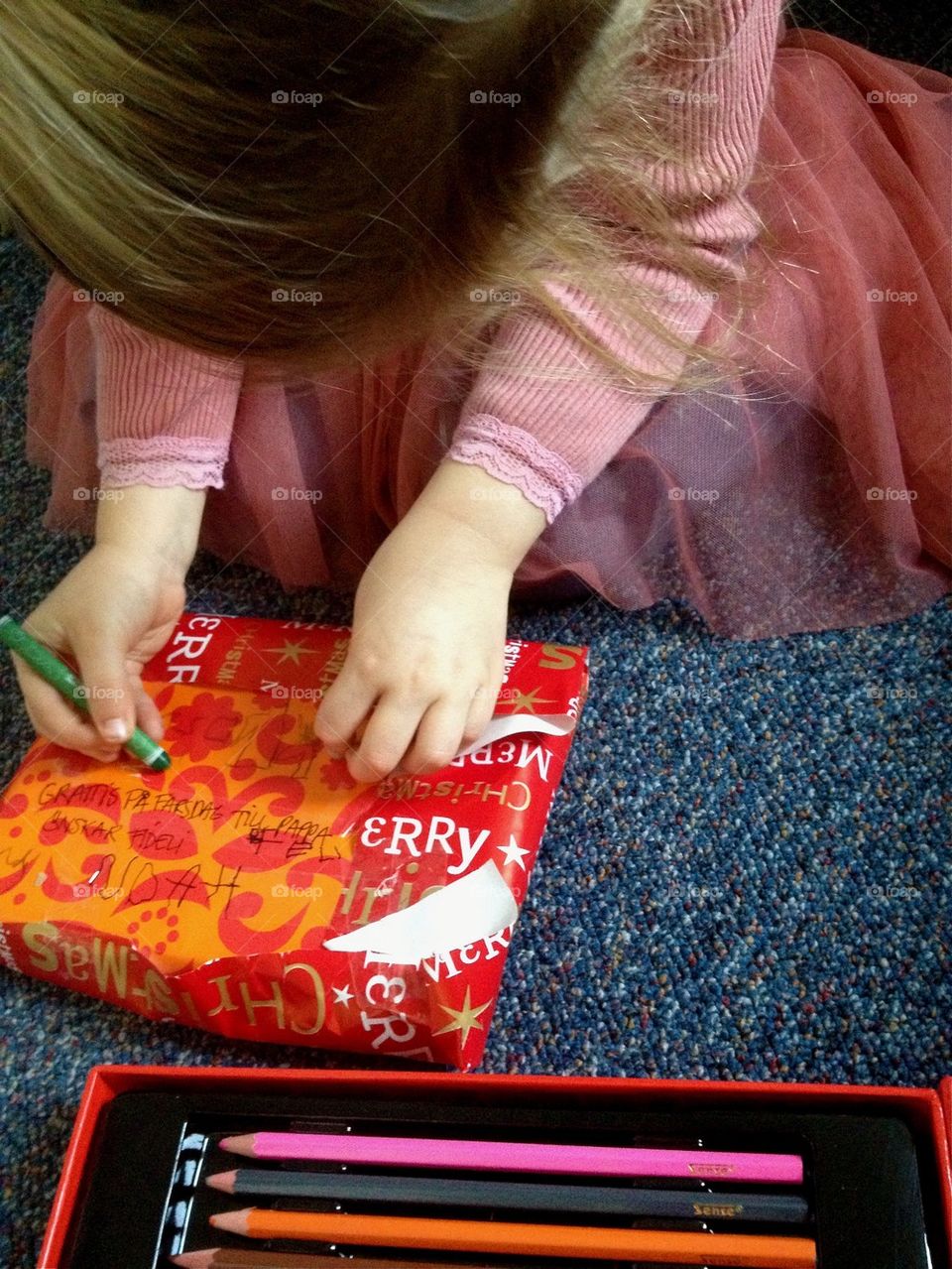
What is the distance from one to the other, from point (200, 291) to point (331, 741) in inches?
6.4

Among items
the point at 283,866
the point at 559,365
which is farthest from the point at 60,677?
the point at 559,365

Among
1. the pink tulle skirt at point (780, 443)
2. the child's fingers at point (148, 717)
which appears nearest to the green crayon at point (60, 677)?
the child's fingers at point (148, 717)

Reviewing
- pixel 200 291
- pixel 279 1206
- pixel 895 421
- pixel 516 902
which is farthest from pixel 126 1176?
pixel 895 421

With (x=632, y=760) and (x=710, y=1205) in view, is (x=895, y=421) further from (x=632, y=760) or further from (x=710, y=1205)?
(x=710, y=1205)

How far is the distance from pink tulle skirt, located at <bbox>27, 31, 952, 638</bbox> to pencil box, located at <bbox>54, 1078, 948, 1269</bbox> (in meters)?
0.22

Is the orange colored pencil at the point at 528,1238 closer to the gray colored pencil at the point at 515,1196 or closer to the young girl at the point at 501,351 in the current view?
the gray colored pencil at the point at 515,1196

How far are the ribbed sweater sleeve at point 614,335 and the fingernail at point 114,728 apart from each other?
6.3 inches

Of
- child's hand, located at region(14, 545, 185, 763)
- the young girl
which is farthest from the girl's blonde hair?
child's hand, located at region(14, 545, 185, 763)

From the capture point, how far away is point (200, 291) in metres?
0.35

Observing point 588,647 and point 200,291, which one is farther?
point 588,647

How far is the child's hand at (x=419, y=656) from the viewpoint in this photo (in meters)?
0.41

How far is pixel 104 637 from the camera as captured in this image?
0.44m

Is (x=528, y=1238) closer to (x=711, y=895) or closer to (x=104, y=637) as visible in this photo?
(x=711, y=895)

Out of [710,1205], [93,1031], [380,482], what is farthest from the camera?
[380,482]
